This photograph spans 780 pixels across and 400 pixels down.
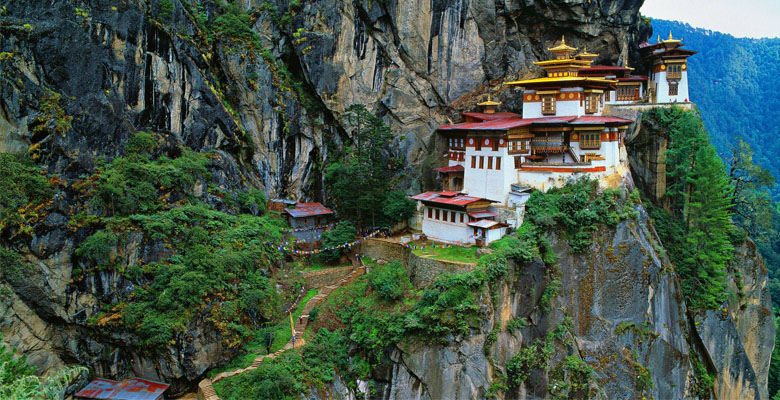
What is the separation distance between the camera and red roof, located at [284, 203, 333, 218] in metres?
34.5

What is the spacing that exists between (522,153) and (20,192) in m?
25.2

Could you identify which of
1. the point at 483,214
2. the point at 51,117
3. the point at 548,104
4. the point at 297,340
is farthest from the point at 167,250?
the point at 548,104

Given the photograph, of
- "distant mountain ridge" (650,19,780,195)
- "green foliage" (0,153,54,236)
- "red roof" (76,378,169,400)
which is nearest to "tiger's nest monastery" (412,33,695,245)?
"red roof" (76,378,169,400)

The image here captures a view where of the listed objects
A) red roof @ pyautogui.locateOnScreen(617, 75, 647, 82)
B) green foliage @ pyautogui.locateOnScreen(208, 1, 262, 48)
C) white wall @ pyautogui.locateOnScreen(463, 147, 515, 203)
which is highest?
green foliage @ pyautogui.locateOnScreen(208, 1, 262, 48)

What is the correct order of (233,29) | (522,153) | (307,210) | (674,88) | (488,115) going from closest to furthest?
(522,153) → (307,210) → (233,29) → (488,115) → (674,88)

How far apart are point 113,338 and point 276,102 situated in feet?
57.4

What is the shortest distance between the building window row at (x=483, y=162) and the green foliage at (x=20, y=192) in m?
21.6

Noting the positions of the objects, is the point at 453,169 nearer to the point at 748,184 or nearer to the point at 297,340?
the point at 297,340

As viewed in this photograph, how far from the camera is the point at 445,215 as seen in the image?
104 feet

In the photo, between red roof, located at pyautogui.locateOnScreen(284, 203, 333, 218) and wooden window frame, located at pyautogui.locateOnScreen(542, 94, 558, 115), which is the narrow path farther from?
wooden window frame, located at pyautogui.locateOnScreen(542, 94, 558, 115)

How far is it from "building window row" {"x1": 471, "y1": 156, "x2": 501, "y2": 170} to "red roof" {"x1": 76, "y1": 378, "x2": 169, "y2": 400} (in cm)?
1968

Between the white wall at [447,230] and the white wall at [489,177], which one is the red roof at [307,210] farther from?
the white wall at [489,177]

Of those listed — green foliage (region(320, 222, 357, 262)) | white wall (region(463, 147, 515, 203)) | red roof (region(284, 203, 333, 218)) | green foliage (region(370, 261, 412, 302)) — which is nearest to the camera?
green foliage (region(370, 261, 412, 302))

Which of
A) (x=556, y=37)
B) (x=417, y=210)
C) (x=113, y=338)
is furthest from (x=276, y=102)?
(x=556, y=37)
